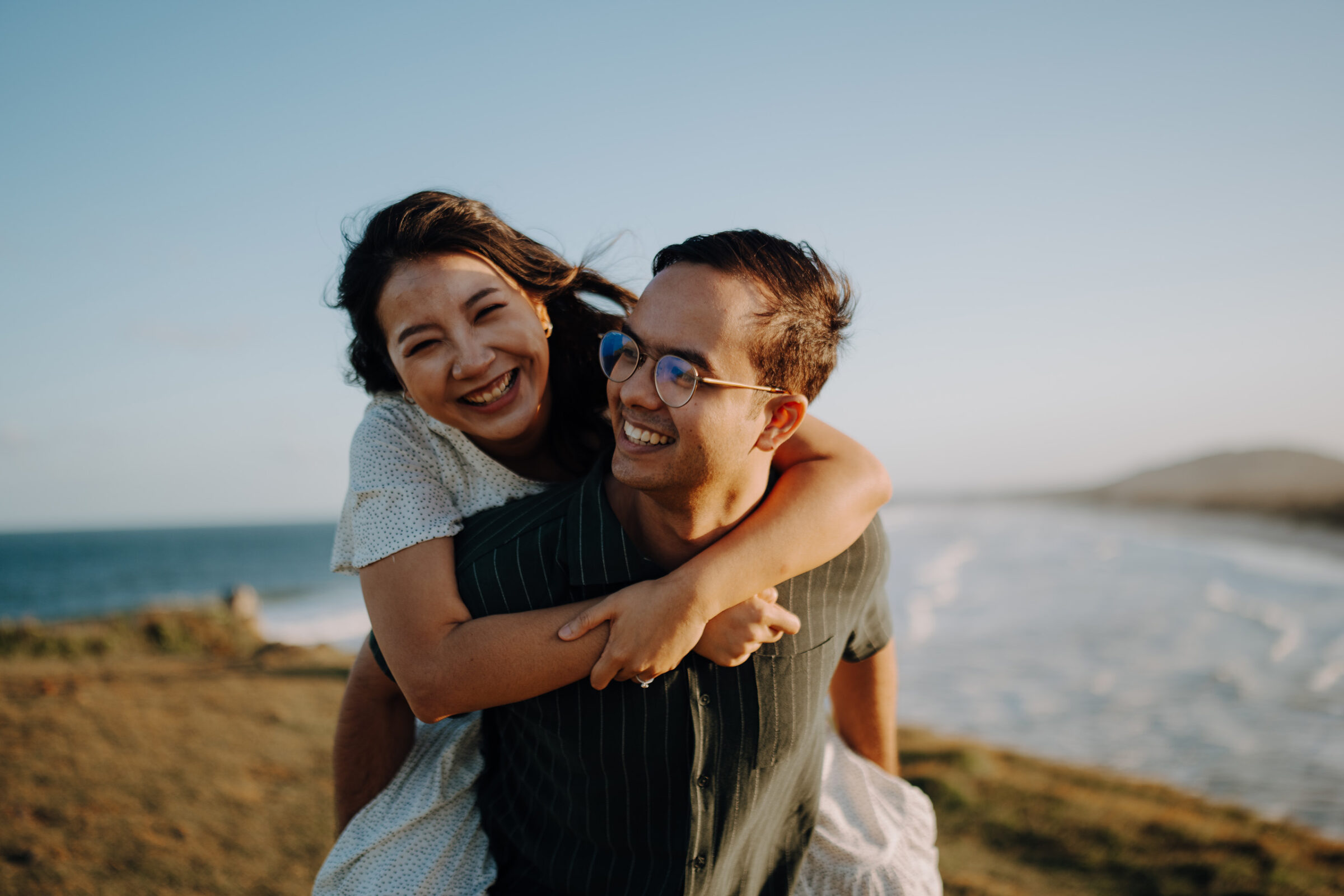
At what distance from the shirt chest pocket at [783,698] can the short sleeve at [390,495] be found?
1003 mm

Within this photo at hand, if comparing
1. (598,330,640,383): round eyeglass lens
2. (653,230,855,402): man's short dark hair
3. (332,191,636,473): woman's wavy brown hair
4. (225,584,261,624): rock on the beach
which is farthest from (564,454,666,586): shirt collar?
(225,584,261,624): rock on the beach

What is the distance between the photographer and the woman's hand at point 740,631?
2062 mm

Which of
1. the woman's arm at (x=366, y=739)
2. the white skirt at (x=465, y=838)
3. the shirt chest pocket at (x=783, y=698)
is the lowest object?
the white skirt at (x=465, y=838)

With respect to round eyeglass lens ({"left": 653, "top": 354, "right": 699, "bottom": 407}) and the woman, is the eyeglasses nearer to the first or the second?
round eyeglass lens ({"left": 653, "top": 354, "right": 699, "bottom": 407})

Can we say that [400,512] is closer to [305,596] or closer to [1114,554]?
[1114,554]

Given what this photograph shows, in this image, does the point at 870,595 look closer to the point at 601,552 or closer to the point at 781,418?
the point at 781,418

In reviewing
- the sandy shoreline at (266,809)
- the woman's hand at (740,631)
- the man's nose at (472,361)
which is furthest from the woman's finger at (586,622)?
the sandy shoreline at (266,809)

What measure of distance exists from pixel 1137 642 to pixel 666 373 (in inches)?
756

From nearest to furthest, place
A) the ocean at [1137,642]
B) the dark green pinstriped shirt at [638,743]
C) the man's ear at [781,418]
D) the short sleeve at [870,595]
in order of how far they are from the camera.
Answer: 1. the dark green pinstriped shirt at [638,743]
2. the man's ear at [781,418]
3. the short sleeve at [870,595]
4. the ocean at [1137,642]

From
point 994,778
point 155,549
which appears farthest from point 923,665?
point 155,549

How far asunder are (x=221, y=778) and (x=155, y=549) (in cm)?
9621

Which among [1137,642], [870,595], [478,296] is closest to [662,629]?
[870,595]

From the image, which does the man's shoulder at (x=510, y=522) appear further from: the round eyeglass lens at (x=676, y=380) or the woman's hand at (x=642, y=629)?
the round eyeglass lens at (x=676, y=380)

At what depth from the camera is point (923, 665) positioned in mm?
16516
